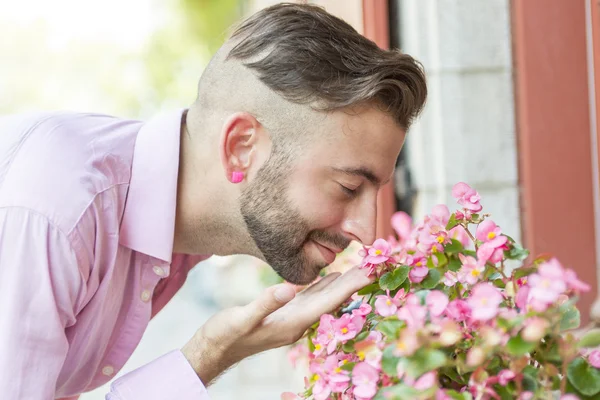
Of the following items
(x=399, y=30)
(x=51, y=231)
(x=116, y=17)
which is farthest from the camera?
(x=116, y=17)

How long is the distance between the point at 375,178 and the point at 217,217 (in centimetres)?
38

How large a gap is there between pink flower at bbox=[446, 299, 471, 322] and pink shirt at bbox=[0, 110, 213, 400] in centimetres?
63

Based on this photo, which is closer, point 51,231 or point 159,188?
point 51,231

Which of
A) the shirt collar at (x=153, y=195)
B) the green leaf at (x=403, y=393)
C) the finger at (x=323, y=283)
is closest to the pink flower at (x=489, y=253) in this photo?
the green leaf at (x=403, y=393)

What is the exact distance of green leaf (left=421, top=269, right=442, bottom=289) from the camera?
1208 millimetres

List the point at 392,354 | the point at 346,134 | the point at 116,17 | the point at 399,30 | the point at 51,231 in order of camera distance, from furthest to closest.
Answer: the point at 116,17 < the point at 399,30 < the point at 346,134 < the point at 51,231 < the point at 392,354

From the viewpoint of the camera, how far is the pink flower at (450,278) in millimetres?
1208

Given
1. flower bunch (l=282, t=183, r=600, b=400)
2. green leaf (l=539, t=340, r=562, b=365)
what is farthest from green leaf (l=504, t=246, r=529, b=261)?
green leaf (l=539, t=340, r=562, b=365)

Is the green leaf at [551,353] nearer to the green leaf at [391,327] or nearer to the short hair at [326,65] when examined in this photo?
the green leaf at [391,327]

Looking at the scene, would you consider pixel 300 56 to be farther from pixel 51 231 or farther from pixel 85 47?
pixel 85 47

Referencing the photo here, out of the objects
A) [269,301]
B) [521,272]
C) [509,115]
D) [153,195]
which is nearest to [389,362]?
[521,272]

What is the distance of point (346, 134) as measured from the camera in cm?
160

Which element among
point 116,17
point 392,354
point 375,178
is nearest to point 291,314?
point 375,178

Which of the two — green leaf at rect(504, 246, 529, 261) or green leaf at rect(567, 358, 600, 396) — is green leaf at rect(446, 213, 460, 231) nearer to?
green leaf at rect(504, 246, 529, 261)
